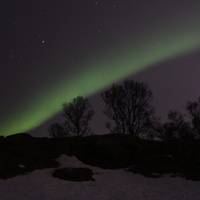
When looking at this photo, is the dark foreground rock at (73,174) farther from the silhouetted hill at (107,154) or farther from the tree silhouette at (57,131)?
the tree silhouette at (57,131)

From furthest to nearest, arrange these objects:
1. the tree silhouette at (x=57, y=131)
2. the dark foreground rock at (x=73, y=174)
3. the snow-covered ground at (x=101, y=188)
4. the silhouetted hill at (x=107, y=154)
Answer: the tree silhouette at (x=57, y=131)
the silhouetted hill at (x=107, y=154)
the dark foreground rock at (x=73, y=174)
the snow-covered ground at (x=101, y=188)

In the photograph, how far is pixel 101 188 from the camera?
23.1 metres

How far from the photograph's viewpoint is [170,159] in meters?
31.5

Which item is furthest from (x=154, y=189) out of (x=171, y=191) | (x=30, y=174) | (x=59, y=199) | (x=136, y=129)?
(x=136, y=129)

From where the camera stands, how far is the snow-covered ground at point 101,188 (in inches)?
823

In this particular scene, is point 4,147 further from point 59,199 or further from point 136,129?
point 136,129

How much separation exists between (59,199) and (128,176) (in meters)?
8.73

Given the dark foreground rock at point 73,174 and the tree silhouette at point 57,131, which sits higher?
the tree silhouette at point 57,131

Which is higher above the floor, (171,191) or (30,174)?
(30,174)

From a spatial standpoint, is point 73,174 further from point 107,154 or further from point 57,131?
point 57,131

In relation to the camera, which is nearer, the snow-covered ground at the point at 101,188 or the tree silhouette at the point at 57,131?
the snow-covered ground at the point at 101,188

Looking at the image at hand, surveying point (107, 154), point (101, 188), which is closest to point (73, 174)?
point (101, 188)

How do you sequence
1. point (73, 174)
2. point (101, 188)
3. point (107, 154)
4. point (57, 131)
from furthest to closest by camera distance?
point (57, 131), point (107, 154), point (73, 174), point (101, 188)

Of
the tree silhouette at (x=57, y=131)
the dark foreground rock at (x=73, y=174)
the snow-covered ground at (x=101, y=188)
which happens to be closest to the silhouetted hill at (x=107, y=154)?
the snow-covered ground at (x=101, y=188)
